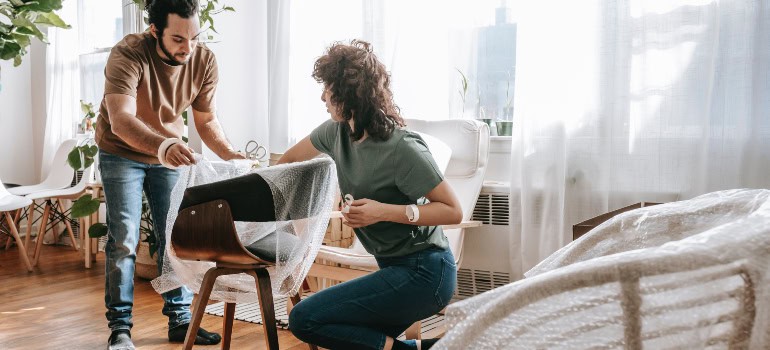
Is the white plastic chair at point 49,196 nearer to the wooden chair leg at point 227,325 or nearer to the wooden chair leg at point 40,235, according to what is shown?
the wooden chair leg at point 40,235

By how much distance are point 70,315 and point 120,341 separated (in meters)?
0.93

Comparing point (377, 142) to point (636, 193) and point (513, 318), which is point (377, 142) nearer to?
point (513, 318)

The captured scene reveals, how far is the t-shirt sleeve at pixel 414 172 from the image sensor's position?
6.25ft

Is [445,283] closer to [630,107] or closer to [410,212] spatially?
[410,212]

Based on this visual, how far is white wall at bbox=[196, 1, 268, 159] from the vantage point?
4258 millimetres

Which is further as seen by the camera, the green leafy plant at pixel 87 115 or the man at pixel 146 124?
the green leafy plant at pixel 87 115

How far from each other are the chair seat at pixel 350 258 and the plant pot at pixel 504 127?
3.69 feet

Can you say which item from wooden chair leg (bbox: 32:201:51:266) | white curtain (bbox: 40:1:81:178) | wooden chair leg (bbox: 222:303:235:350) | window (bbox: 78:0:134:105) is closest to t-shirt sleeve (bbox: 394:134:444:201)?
wooden chair leg (bbox: 222:303:235:350)

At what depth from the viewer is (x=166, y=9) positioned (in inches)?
102

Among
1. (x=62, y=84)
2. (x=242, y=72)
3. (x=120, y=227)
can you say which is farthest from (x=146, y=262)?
(x=62, y=84)

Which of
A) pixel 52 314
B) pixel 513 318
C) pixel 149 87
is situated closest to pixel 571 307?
pixel 513 318

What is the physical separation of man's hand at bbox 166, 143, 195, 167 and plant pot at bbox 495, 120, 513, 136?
175 cm

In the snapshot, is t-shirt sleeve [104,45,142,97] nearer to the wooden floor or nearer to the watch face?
the wooden floor

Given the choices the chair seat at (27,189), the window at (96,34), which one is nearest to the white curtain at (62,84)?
the window at (96,34)
